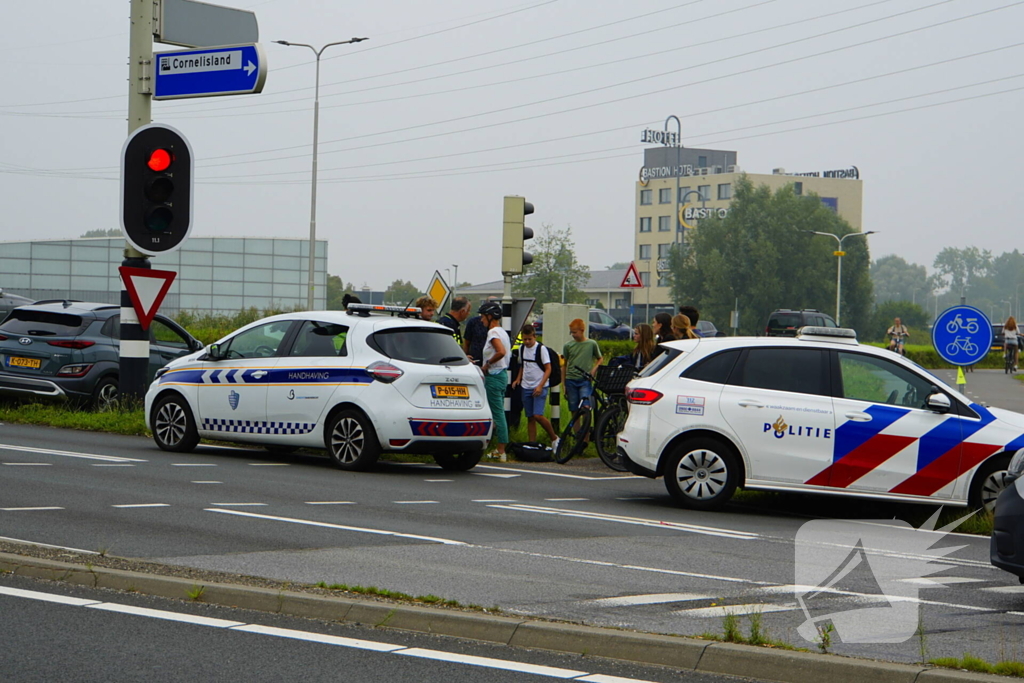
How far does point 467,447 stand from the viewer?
13883 millimetres

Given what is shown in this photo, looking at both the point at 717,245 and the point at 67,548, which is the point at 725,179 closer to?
the point at 717,245

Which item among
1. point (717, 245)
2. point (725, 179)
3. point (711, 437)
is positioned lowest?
point (711, 437)

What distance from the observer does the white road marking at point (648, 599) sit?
6.94 m

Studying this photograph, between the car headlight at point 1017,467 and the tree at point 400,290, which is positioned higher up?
the tree at point 400,290

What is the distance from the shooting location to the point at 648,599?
711cm

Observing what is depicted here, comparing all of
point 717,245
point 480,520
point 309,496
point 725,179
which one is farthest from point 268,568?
point 725,179

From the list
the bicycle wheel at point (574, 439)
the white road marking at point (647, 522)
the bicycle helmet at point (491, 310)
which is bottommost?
the white road marking at point (647, 522)

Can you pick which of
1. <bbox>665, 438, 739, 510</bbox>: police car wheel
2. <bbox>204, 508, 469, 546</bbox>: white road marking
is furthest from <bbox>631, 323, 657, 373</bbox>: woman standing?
<bbox>204, 508, 469, 546</bbox>: white road marking

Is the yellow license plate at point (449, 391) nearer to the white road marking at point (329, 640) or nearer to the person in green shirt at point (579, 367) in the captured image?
the person in green shirt at point (579, 367)

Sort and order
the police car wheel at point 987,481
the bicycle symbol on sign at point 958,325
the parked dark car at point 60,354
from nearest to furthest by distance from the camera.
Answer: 1. the police car wheel at point 987,481
2. the bicycle symbol on sign at point 958,325
3. the parked dark car at point 60,354

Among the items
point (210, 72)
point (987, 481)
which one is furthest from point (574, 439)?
point (210, 72)

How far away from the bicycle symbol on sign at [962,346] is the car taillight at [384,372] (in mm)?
5734

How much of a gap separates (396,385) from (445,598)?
668 cm

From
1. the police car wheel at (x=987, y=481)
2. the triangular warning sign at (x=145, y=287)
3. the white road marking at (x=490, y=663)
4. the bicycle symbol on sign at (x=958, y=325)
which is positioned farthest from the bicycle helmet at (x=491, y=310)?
the white road marking at (x=490, y=663)
